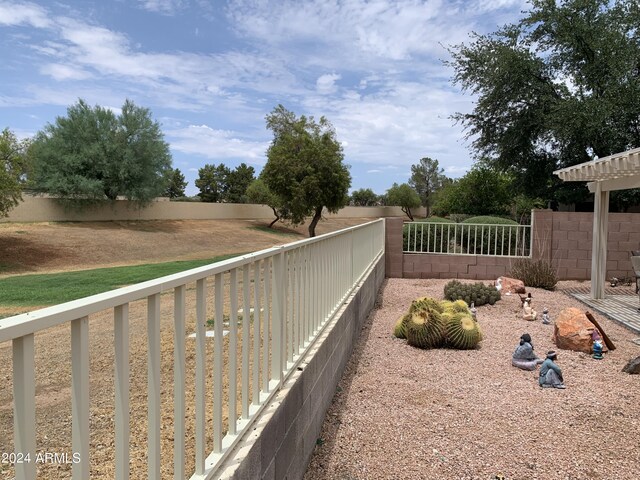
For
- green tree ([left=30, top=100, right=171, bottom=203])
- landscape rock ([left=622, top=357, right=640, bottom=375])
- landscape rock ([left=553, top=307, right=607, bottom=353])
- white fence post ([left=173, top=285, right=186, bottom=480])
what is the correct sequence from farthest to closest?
green tree ([left=30, top=100, right=171, bottom=203]), landscape rock ([left=553, top=307, right=607, bottom=353]), landscape rock ([left=622, top=357, right=640, bottom=375]), white fence post ([left=173, top=285, right=186, bottom=480])

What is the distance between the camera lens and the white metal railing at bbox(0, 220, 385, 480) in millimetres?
977

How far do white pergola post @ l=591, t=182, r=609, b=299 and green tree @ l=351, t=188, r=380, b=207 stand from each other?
72326 millimetres

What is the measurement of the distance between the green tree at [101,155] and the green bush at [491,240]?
24763 mm

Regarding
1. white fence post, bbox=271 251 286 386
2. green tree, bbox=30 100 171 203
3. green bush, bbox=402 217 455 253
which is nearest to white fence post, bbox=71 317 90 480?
white fence post, bbox=271 251 286 386

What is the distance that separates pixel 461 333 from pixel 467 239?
6908 millimetres

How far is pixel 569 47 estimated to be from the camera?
17781mm

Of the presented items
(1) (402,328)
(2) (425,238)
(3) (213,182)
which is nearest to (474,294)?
(1) (402,328)

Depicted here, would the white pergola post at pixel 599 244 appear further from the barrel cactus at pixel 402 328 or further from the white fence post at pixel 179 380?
the white fence post at pixel 179 380

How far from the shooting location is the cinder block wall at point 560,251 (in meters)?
10.9

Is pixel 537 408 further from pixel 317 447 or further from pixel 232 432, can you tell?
pixel 232 432

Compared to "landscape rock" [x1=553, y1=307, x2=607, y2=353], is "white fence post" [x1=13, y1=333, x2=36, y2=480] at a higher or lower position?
higher

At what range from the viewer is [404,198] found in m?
65.7

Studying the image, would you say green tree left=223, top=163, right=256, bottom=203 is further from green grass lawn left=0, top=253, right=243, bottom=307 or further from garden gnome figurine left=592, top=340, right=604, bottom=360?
garden gnome figurine left=592, top=340, right=604, bottom=360

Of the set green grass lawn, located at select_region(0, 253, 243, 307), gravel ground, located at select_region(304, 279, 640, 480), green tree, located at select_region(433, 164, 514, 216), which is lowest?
green grass lawn, located at select_region(0, 253, 243, 307)
